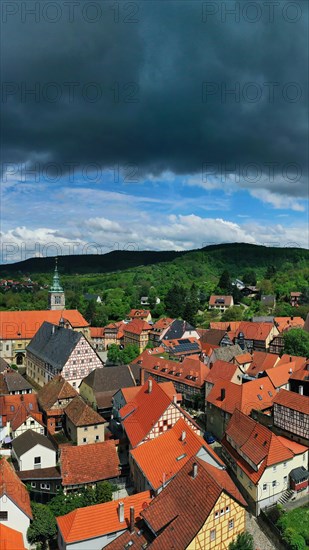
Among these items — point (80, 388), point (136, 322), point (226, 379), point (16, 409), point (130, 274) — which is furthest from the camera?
point (130, 274)

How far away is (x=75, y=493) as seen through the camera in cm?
2911

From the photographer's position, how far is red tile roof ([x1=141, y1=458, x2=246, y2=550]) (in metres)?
21.4

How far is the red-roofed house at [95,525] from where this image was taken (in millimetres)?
23006

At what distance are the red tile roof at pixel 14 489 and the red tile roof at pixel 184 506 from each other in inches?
306

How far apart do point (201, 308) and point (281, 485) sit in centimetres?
8347

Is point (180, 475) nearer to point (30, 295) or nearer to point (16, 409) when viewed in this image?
point (16, 409)

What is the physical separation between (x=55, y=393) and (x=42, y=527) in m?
18.3

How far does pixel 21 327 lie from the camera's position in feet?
245

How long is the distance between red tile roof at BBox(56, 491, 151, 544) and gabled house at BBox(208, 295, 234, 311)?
3473 inches

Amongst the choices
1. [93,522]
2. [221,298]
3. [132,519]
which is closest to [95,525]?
[93,522]

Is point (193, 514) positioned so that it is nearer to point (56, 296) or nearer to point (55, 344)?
A: point (55, 344)

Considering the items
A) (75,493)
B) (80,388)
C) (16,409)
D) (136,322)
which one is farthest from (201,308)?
(75,493)

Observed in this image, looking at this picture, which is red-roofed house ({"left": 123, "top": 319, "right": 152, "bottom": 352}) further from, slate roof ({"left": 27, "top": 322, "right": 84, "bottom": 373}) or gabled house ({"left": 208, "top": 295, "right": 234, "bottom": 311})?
gabled house ({"left": 208, "top": 295, "right": 234, "bottom": 311})

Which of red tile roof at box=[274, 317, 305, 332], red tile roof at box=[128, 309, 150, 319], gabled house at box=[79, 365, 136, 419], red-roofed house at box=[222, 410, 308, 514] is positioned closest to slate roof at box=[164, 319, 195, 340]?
red tile roof at box=[274, 317, 305, 332]
